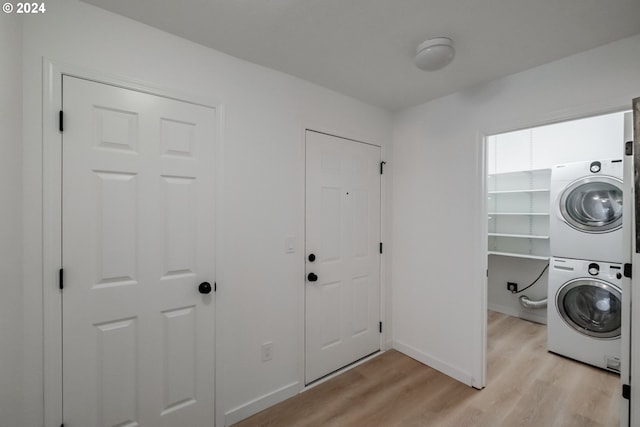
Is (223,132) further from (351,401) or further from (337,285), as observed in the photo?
(351,401)

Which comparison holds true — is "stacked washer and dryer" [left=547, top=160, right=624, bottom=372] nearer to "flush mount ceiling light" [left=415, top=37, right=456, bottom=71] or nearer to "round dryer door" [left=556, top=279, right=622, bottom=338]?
"round dryer door" [left=556, top=279, right=622, bottom=338]

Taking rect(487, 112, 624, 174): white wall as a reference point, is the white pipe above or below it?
below

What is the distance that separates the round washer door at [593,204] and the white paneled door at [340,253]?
191 cm

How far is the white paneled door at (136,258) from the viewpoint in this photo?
1339 mm

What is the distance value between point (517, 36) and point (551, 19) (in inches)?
6.4

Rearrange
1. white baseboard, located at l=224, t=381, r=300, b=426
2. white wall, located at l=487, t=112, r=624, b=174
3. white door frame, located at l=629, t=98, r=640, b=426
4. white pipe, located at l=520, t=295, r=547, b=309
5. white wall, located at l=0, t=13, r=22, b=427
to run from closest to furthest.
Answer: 1. white wall, located at l=0, t=13, r=22, b=427
2. white door frame, located at l=629, t=98, r=640, b=426
3. white baseboard, located at l=224, t=381, r=300, b=426
4. white wall, located at l=487, t=112, r=624, b=174
5. white pipe, located at l=520, t=295, r=547, b=309

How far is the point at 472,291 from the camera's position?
2234 millimetres

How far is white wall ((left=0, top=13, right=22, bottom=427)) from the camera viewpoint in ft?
3.48

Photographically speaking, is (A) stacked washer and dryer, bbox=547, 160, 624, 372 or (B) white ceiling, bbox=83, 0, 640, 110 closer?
(B) white ceiling, bbox=83, 0, 640, 110

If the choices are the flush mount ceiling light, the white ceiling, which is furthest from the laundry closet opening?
the flush mount ceiling light

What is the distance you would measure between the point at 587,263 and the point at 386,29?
282 cm

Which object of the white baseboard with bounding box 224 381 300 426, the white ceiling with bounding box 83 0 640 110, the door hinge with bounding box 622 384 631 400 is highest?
the white ceiling with bounding box 83 0 640 110

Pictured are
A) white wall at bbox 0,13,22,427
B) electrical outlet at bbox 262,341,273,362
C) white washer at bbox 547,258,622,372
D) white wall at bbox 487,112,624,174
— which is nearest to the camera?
white wall at bbox 0,13,22,427

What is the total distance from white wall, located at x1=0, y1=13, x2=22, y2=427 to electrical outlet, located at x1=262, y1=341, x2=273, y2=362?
1.20 m
